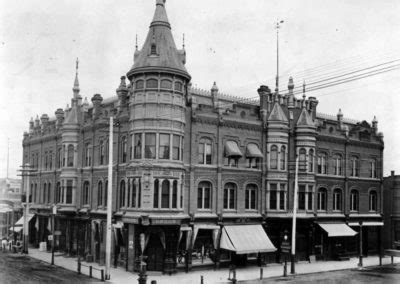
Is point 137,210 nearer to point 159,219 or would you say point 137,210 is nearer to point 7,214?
point 159,219

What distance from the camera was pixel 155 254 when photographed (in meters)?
33.6

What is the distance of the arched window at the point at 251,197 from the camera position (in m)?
38.9

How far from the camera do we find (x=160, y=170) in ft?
110

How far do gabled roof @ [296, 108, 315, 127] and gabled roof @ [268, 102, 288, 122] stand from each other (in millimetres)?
1633

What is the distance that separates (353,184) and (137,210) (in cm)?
2257

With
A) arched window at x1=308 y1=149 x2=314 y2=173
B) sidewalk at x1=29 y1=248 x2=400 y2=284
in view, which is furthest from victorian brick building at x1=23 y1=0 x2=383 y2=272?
sidewalk at x1=29 y1=248 x2=400 y2=284

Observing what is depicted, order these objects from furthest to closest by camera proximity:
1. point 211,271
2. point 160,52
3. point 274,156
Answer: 1. point 274,156
2. point 211,271
3. point 160,52

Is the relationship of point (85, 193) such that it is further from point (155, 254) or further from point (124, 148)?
point (155, 254)

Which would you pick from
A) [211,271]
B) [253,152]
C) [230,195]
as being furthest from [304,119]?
[211,271]

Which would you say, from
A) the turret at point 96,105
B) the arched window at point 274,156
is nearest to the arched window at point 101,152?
the turret at point 96,105

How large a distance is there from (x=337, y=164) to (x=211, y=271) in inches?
667

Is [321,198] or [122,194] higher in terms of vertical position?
[122,194]

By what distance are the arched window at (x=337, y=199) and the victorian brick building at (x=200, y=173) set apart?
0.18m

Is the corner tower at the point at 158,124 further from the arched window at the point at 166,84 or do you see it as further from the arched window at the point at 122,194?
the arched window at the point at 122,194
